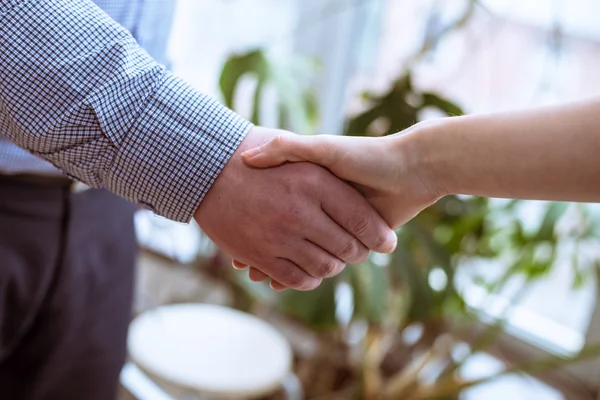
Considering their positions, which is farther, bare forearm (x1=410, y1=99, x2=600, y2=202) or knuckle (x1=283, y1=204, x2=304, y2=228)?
knuckle (x1=283, y1=204, x2=304, y2=228)

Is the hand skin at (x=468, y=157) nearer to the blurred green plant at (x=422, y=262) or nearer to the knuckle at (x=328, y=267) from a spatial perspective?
the knuckle at (x=328, y=267)

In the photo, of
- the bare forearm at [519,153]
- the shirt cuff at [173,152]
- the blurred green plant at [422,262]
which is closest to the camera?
the bare forearm at [519,153]

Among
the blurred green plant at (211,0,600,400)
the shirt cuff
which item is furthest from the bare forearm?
the blurred green plant at (211,0,600,400)

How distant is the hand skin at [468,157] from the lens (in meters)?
0.76

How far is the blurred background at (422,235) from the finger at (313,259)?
0.51 meters

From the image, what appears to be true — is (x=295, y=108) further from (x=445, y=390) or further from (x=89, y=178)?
(x=89, y=178)

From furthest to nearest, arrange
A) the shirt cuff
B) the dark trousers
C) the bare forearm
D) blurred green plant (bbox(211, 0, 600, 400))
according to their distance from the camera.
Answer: blurred green plant (bbox(211, 0, 600, 400))
the dark trousers
the shirt cuff
the bare forearm

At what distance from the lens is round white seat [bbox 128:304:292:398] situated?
Result: 1.57 metres

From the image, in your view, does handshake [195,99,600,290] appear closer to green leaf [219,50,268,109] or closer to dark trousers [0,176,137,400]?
dark trousers [0,176,137,400]

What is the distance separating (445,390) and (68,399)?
80 centimetres

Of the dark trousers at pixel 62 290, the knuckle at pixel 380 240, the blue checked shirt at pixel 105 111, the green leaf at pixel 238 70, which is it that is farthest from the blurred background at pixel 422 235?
the knuckle at pixel 380 240

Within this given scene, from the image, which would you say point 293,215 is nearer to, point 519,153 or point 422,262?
point 519,153

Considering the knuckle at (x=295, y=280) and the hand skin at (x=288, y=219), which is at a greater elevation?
the hand skin at (x=288, y=219)

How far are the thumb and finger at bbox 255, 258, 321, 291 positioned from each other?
120 mm
